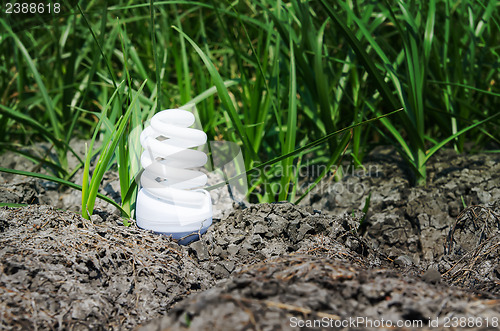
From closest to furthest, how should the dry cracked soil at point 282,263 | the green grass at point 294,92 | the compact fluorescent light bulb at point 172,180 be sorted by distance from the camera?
the dry cracked soil at point 282,263
the compact fluorescent light bulb at point 172,180
the green grass at point 294,92

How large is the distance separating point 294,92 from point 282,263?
828mm

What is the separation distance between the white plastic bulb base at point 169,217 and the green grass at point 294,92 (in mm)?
122

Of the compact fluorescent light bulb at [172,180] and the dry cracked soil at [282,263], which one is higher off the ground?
the compact fluorescent light bulb at [172,180]

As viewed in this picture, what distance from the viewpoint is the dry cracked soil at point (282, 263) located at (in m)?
0.99

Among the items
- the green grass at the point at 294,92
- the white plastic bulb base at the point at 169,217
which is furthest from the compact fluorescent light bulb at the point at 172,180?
the green grass at the point at 294,92

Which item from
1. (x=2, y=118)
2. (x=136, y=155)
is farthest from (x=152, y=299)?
(x=2, y=118)

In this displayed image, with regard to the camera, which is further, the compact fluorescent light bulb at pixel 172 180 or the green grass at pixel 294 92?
the green grass at pixel 294 92

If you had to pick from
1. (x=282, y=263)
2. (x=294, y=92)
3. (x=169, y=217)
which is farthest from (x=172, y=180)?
(x=294, y=92)

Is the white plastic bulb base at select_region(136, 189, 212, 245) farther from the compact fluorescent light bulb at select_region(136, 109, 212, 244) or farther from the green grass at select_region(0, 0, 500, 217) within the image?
the green grass at select_region(0, 0, 500, 217)

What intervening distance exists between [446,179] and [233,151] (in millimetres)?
1006

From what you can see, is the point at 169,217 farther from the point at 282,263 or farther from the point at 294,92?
the point at 294,92

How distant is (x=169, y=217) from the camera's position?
1514mm

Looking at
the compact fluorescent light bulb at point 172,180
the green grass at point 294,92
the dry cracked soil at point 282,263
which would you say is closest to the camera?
the dry cracked soil at point 282,263

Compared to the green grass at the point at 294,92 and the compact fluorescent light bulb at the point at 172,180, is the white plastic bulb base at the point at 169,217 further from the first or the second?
the green grass at the point at 294,92
